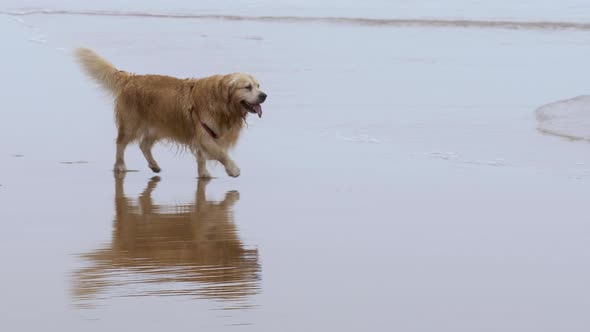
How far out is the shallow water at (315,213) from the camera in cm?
516

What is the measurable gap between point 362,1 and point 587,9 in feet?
17.4

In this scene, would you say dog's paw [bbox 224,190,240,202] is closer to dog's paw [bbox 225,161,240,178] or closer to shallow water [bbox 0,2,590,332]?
shallow water [bbox 0,2,590,332]

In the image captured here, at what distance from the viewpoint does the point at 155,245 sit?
251 inches

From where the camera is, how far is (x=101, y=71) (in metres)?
9.60

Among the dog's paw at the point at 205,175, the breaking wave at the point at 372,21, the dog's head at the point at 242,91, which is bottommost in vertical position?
the breaking wave at the point at 372,21

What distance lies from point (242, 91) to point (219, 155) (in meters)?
0.46

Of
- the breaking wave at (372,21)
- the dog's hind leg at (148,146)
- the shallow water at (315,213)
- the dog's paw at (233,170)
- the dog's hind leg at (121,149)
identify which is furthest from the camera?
the breaking wave at (372,21)

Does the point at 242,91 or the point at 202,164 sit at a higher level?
the point at 242,91

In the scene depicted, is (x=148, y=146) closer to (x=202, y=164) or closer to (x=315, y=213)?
(x=202, y=164)

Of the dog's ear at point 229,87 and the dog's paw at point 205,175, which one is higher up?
the dog's ear at point 229,87

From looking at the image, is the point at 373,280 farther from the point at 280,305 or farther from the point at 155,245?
the point at 155,245

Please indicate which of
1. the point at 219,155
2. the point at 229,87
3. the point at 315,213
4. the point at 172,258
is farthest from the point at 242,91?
the point at 172,258

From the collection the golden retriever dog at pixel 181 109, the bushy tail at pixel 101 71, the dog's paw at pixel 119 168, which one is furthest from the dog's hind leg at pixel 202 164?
the bushy tail at pixel 101 71

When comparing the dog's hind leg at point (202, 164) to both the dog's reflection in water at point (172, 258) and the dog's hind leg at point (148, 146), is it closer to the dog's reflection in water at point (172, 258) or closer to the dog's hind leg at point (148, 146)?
the dog's hind leg at point (148, 146)
